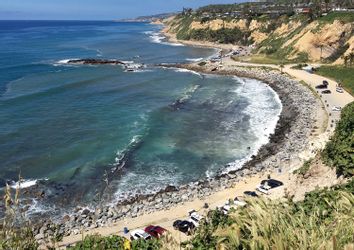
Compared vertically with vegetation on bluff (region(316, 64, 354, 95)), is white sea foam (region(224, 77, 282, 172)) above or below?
below

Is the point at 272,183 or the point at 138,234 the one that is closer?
the point at 138,234

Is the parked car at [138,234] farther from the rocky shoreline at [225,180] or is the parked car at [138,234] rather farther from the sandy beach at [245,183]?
the rocky shoreline at [225,180]

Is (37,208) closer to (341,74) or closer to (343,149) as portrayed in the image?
(343,149)

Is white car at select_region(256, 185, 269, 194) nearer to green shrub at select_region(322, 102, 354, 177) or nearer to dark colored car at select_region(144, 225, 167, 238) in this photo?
green shrub at select_region(322, 102, 354, 177)

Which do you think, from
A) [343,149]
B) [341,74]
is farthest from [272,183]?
[341,74]

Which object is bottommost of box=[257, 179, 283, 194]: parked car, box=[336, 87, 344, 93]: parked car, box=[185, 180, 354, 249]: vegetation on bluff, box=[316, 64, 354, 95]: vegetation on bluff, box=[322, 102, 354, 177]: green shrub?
box=[257, 179, 283, 194]: parked car

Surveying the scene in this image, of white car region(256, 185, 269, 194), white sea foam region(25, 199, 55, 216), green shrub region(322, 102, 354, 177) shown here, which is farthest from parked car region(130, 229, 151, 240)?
green shrub region(322, 102, 354, 177)
